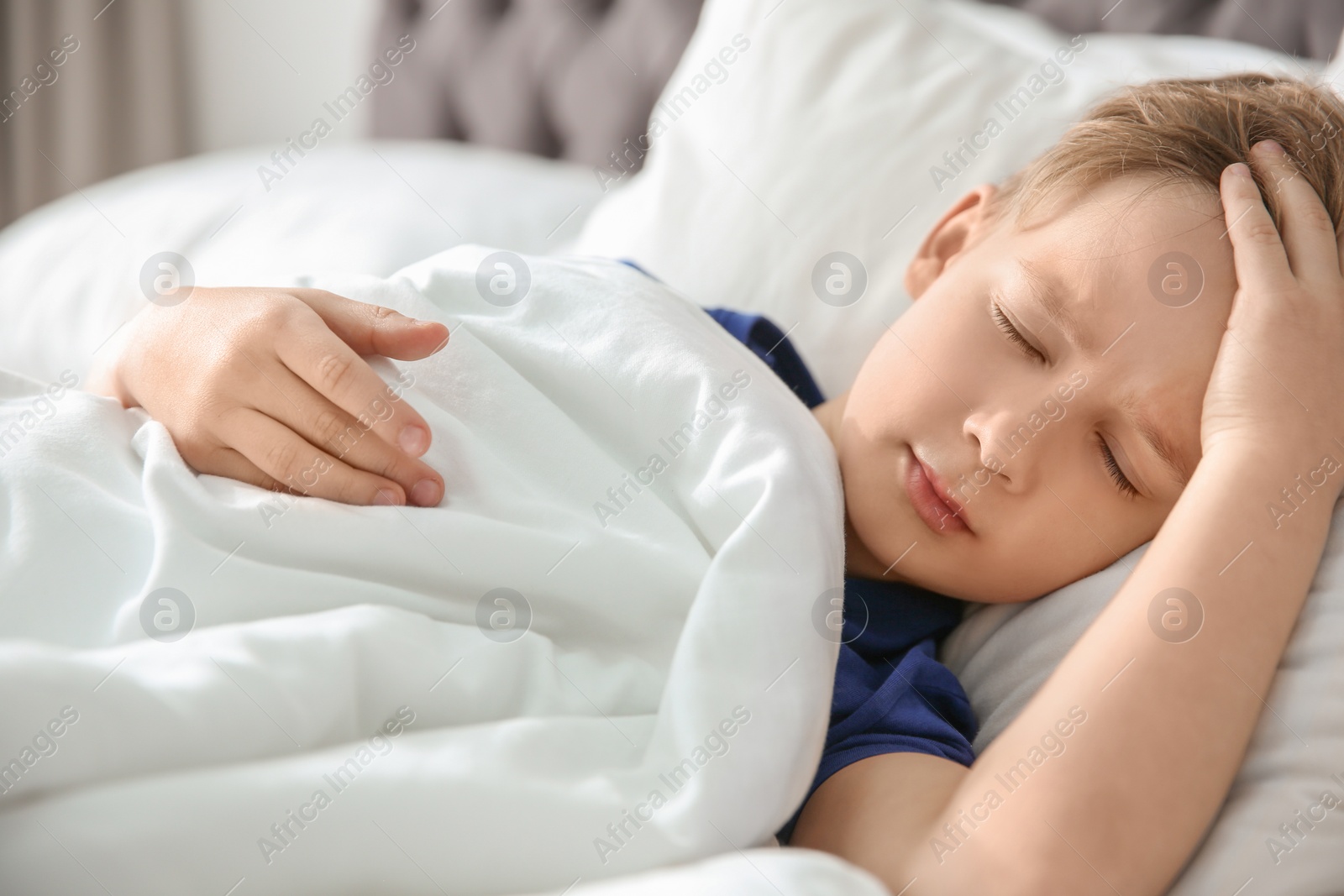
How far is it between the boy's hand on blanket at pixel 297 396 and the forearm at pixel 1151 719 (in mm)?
412

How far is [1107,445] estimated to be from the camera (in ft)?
2.49

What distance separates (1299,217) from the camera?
2.55 feet

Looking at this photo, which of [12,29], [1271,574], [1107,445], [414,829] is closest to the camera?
[414,829]

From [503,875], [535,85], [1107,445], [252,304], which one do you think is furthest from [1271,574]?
[535,85]

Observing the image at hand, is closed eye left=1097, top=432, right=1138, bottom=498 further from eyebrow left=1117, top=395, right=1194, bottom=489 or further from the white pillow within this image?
the white pillow

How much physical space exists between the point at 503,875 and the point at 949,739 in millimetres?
329

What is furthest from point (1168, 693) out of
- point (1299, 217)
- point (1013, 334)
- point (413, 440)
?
point (413, 440)

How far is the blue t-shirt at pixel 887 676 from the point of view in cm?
72

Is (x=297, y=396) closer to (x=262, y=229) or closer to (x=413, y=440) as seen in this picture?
(x=413, y=440)

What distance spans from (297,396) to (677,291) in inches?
19.8

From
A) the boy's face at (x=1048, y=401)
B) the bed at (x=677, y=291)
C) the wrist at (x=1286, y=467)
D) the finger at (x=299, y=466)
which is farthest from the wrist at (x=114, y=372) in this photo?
the wrist at (x=1286, y=467)

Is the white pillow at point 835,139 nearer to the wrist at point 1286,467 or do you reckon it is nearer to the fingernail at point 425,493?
the wrist at point 1286,467

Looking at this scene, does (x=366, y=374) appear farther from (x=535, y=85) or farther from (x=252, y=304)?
(x=535, y=85)

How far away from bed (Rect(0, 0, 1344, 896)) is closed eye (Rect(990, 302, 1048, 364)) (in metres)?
0.17
